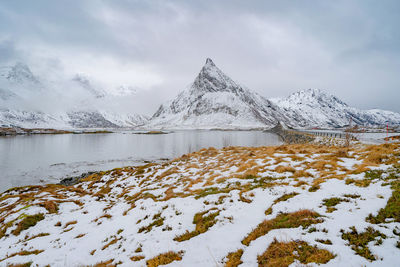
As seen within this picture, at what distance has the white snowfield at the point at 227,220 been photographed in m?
5.74

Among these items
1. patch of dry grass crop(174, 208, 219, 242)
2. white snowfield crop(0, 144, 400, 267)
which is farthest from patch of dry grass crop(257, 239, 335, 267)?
patch of dry grass crop(174, 208, 219, 242)

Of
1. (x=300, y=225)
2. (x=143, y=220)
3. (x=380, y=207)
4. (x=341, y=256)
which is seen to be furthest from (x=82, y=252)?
(x=380, y=207)

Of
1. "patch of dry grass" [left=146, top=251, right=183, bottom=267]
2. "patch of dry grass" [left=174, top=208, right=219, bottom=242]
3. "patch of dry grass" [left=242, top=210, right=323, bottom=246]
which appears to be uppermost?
"patch of dry grass" [left=242, top=210, right=323, bottom=246]

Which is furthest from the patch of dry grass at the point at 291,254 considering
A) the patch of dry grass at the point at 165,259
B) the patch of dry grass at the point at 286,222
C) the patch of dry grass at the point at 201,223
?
the patch of dry grass at the point at 201,223

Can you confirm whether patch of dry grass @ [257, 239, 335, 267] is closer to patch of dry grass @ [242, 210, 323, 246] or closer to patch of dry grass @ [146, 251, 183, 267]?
patch of dry grass @ [242, 210, 323, 246]

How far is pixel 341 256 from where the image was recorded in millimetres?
4668

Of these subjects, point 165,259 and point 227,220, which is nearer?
point 165,259

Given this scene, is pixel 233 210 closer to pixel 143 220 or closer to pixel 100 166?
pixel 143 220

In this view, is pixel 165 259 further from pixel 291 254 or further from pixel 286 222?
pixel 286 222

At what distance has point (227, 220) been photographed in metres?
8.11

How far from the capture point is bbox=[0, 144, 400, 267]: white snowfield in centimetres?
574

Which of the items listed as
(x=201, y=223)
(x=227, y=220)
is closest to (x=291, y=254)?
(x=227, y=220)

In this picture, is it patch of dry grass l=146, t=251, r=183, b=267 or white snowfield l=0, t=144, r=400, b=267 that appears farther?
patch of dry grass l=146, t=251, r=183, b=267

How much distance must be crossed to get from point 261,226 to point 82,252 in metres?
7.74
